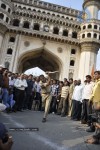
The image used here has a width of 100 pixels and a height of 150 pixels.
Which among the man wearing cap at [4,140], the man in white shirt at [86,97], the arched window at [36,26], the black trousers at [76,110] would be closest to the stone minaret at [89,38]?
the arched window at [36,26]

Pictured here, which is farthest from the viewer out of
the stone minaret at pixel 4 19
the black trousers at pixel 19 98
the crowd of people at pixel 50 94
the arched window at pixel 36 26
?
the arched window at pixel 36 26

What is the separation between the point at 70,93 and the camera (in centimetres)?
1130

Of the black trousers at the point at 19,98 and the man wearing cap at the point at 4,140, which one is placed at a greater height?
the black trousers at the point at 19,98

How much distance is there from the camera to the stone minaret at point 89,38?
3042 cm

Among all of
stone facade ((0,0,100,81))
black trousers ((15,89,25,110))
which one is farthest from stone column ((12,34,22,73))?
black trousers ((15,89,25,110))

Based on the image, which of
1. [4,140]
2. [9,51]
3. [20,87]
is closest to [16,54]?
[9,51]

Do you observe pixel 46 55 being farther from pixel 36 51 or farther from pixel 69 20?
pixel 69 20

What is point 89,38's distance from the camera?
31.0 meters

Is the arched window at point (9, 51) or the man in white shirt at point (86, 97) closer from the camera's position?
the man in white shirt at point (86, 97)

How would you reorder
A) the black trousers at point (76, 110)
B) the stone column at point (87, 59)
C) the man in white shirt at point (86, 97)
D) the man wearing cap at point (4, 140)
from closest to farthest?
the man wearing cap at point (4, 140) → the man in white shirt at point (86, 97) → the black trousers at point (76, 110) → the stone column at point (87, 59)

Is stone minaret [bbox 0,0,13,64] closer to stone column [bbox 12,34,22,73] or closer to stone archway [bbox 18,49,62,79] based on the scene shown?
stone column [bbox 12,34,22,73]

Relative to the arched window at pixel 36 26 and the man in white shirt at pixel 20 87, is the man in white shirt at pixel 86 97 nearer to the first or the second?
the man in white shirt at pixel 20 87

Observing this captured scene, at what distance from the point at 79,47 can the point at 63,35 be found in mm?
2832

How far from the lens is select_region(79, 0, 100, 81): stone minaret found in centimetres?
3042
